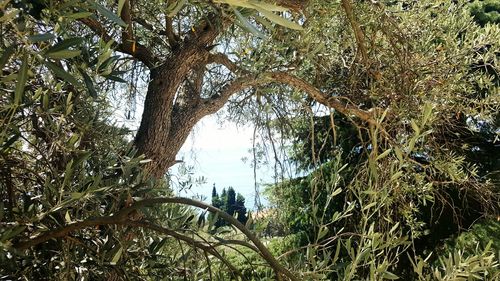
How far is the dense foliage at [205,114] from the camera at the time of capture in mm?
1076

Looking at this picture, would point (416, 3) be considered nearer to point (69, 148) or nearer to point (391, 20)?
point (391, 20)

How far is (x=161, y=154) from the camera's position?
7.86 feet

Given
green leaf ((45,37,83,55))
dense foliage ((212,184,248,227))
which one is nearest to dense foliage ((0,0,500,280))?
green leaf ((45,37,83,55))

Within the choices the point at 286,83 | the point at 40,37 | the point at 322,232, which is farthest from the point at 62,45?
the point at 286,83

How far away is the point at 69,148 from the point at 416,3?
2397mm

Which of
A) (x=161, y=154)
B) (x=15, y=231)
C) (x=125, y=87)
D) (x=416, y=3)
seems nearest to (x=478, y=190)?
(x=416, y=3)

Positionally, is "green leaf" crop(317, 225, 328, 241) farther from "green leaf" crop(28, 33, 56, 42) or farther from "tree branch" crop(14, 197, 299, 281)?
"green leaf" crop(28, 33, 56, 42)

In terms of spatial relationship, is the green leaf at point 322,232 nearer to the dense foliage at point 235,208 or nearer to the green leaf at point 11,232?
the dense foliage at point 235,208

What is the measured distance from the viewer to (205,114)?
276cm

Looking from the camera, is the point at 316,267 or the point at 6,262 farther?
the point at 316,267

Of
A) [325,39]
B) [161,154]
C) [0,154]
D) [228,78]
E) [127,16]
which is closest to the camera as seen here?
[0,154]

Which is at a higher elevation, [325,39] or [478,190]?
[325,39]

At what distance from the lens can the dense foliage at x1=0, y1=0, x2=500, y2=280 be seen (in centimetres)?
108

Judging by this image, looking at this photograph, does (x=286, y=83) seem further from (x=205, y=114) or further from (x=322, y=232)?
(x=322, y=232)
